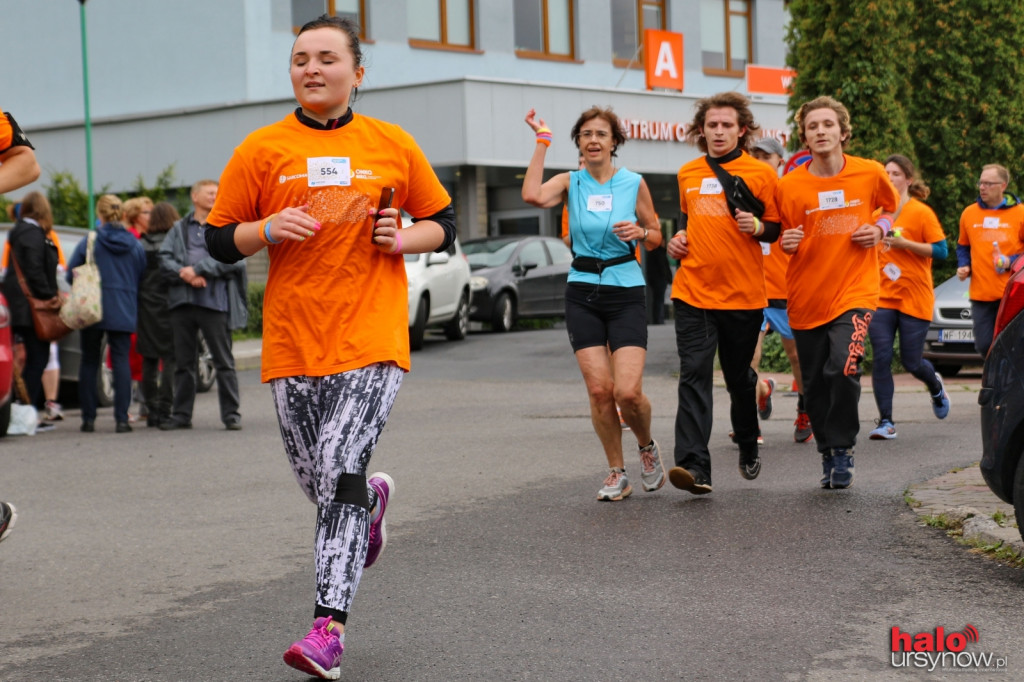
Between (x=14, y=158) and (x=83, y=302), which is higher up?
(x=14, y=158)

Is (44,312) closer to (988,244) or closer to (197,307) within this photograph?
(197,307)

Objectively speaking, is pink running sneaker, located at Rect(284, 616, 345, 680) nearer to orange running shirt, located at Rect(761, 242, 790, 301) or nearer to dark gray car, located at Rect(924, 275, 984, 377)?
orange running shirt, located at Rect(761, 242, 790, 301)

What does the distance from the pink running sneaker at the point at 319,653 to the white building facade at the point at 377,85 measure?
23.8 meters

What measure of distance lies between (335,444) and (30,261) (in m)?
8.48

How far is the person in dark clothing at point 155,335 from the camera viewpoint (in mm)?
13047

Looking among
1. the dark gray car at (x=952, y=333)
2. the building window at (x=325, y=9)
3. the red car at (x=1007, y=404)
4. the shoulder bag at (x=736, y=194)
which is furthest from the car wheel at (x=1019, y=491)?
the building window at (x=325, y=9)

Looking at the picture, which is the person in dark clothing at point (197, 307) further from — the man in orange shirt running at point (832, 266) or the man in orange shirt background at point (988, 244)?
the man in orange shirt background at point (988, 244)

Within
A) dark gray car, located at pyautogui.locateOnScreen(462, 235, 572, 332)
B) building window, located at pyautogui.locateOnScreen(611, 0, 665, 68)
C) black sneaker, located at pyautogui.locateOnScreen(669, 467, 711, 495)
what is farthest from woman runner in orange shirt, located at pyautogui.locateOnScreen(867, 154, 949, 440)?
building window, located at pyautogui.locateOnScreen(611, 0, 665, 68)

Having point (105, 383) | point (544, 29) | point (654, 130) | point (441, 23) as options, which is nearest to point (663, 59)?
point (654, 130)

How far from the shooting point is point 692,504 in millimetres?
7773

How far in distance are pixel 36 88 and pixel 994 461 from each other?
3094cm

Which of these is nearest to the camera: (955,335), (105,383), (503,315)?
(105,383)

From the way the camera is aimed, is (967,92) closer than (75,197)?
Yes

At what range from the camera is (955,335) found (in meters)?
15.6
